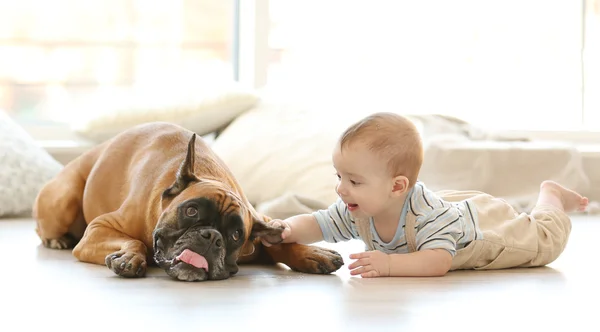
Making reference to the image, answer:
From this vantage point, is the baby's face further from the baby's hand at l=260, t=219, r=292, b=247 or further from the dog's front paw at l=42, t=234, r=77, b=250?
the dog's front paw at l=42, t=234, r=77, b=250

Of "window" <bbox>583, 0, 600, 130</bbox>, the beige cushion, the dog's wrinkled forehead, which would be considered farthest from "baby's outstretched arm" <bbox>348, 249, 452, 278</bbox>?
"window" <bbox>583, 0, 600, 130</bbox>

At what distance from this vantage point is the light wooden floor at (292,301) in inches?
64.6

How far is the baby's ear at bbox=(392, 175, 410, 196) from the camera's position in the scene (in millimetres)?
2070

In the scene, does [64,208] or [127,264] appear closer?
[127,264]

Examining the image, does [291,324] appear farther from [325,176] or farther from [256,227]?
[325,176]

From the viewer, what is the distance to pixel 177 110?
3.81m

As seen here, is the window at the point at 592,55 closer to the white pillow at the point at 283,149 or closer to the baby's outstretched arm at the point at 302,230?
the white pillow at the point at 283,149

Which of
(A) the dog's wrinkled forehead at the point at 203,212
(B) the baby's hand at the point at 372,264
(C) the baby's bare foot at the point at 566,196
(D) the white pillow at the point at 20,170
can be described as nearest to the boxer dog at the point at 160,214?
(A) the dog's wrinkled forehead at the point at 203,212

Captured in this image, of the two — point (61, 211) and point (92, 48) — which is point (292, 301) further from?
point (92, 48)

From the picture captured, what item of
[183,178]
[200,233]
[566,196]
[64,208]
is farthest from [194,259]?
[566,196]

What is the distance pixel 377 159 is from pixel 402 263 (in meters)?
0.26

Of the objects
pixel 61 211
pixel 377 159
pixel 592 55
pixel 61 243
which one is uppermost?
pixel 592 55

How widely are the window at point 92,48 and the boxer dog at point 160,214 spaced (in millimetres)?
1872

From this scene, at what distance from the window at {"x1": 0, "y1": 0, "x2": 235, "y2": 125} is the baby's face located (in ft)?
8.11
